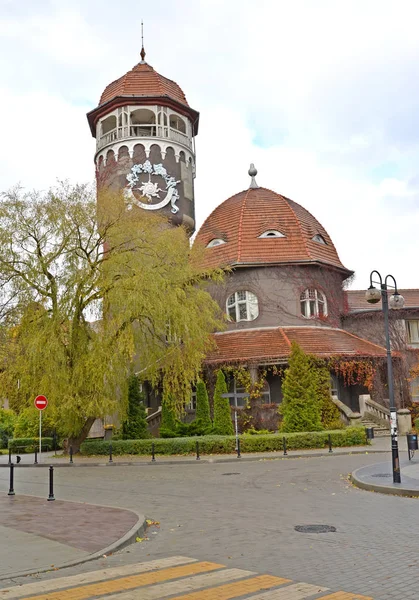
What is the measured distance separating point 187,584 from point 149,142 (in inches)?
1423

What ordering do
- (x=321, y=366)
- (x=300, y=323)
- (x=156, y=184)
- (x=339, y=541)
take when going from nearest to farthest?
(x=339, y=541)
(x=321, y=366)
(x=300, y=323)
(x=156, y=184)

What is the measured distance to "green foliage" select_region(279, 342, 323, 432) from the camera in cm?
2806

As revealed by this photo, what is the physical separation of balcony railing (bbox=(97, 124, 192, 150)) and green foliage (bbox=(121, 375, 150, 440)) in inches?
711

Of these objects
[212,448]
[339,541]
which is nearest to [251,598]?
[339,541]

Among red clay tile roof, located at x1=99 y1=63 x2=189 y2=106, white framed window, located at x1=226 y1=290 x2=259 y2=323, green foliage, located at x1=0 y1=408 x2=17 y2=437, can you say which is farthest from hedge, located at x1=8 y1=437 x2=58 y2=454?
red clay tile roof, located at x1=99 y1=63 x2=189 y2=106

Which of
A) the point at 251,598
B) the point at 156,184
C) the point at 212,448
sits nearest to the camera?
the point at 251,598

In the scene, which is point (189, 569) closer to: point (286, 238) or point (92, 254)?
point (92, 254)

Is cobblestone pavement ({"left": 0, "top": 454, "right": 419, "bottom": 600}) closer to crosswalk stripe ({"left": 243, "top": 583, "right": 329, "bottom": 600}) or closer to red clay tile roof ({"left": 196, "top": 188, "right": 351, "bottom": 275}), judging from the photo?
crosswalk stripe ({"left": 243, "top": 583, "right": 329, "bottom": 600})

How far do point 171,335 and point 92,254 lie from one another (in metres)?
5.15

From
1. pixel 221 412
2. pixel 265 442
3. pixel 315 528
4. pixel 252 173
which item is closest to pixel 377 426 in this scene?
pixel 221 412

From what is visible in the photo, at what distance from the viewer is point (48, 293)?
85.7 ft

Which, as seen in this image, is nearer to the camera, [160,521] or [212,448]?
[160,521]

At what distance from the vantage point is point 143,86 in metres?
42.2

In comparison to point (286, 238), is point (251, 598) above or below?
below
